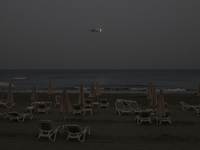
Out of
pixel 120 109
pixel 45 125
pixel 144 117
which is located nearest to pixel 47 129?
pixel 45 125

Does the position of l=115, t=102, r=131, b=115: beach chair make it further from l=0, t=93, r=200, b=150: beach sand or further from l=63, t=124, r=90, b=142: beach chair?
l=63, t=124, r=90, b=142: beach chair

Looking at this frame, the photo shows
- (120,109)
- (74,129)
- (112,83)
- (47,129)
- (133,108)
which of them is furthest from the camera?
(112,83)

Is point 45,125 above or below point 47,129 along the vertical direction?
above

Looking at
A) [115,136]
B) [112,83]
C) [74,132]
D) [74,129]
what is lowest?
[115,136]

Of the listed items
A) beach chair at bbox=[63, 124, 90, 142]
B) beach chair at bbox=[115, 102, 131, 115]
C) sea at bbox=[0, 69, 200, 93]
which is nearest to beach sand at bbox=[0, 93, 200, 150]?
beach chair at bbox=[63, 124, 90, 142]

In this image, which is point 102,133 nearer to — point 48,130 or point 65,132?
point 65,132

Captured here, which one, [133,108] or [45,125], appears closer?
[45,125]

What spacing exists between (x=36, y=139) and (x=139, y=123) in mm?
4541

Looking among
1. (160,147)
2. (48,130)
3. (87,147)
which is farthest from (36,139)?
(160,147)

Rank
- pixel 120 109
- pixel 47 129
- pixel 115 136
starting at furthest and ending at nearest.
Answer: pixel 120 109
pixel 115 136
pixel 47 129

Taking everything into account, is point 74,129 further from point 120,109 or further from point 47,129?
point 120,109

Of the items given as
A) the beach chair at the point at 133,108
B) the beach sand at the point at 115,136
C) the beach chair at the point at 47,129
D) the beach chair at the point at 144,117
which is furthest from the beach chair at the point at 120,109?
the beach chair at the point at 47,129

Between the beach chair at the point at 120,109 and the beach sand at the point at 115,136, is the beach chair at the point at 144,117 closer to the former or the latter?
the beach sand at the point at 115,136

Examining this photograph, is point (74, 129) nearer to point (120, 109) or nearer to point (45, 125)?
point (45, 125)
